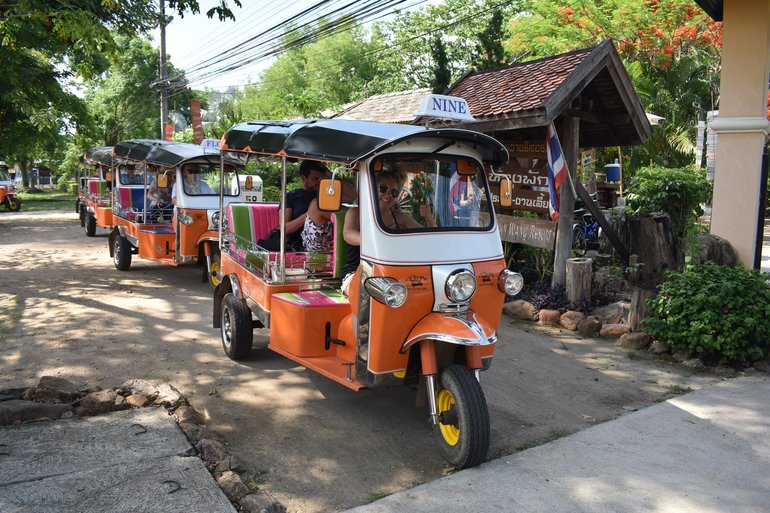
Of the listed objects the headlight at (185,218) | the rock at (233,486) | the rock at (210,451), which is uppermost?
the headlight at (185,218)

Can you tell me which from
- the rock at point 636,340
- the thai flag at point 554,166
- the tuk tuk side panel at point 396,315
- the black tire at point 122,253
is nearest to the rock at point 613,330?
the rock at point 636,340

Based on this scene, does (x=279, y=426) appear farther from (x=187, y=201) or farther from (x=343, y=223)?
(x=187, y=201)

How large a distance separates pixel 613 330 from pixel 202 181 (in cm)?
683

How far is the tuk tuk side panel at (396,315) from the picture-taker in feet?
14.8

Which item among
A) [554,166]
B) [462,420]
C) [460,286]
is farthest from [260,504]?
[554,166]

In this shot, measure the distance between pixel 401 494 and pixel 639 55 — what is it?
22333 millimetres

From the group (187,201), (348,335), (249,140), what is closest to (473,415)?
(348,335)

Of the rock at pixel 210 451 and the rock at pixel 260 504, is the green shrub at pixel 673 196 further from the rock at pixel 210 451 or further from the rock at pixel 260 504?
the rock at pixel 260 504

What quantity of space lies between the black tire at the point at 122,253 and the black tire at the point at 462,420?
9079 mm

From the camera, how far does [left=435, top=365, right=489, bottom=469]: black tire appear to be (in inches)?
164

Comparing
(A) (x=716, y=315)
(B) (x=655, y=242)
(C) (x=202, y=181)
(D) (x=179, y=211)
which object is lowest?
(A) (x=716, y=315)

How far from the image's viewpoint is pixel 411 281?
4543mm

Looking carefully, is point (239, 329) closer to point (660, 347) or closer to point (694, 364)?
point (660, 347)

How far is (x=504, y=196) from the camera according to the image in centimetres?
550
